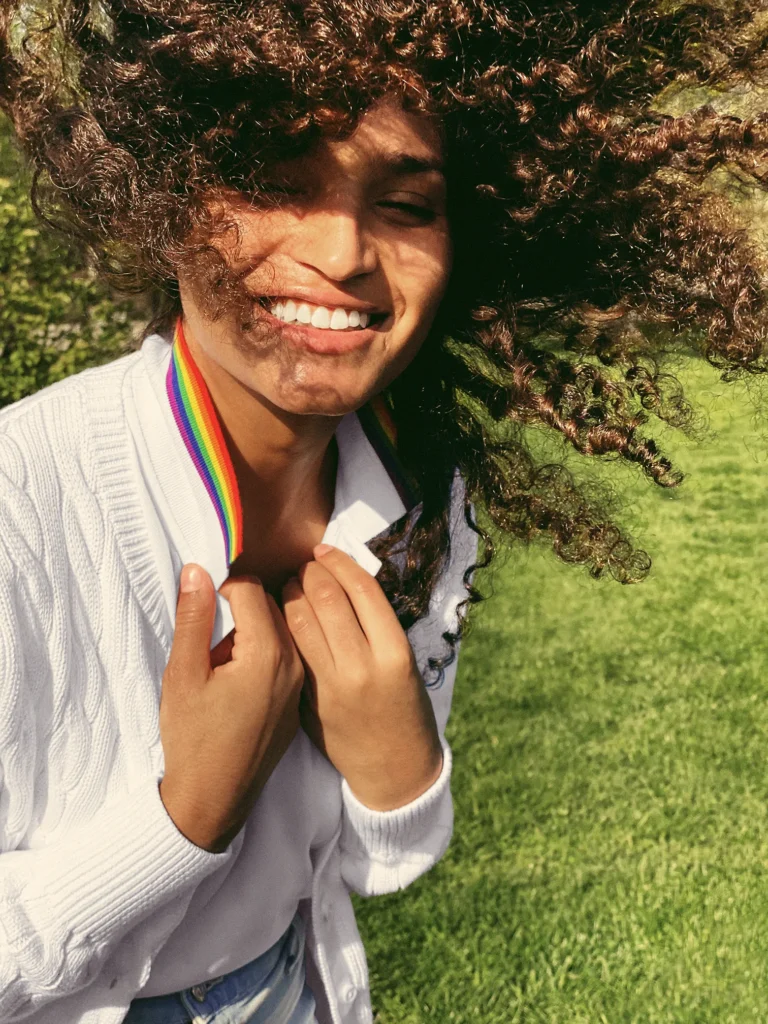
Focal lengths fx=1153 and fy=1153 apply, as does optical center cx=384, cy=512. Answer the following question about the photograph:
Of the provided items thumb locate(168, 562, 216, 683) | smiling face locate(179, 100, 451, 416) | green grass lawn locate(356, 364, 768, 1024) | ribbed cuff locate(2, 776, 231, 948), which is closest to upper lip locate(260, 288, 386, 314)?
smiling face locate(179, 100, 451, 416)

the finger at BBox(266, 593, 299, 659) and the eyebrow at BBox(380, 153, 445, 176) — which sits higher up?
the eyebrow at BBox(380, 153, 445, 176)

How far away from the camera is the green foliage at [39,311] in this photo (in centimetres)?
567

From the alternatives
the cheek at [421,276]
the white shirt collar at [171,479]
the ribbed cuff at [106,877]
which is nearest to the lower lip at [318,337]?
the cheek at [421,276]

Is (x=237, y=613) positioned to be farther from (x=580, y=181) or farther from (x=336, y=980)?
(x=580, y=181)

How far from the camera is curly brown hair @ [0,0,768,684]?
169 centimetres

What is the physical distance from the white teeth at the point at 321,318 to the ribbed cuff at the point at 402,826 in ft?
2.53

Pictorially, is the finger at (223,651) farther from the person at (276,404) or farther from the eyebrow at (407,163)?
A: the eyebrow at (407,163)

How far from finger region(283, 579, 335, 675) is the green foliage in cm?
403

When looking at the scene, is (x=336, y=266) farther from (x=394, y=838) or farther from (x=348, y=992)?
(x=348, y=992)

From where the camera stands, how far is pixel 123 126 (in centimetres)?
182

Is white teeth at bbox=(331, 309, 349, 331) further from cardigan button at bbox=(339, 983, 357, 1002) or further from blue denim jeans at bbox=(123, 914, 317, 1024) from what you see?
cardigan button at bbox=(339, 983, 357, 1002)

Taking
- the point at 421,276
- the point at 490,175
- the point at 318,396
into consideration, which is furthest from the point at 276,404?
the point at 490,175

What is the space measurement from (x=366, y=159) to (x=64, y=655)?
0.84 meters

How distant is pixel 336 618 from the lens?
1.87 meters
